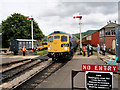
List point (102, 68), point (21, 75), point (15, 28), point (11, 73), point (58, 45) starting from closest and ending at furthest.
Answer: point (102, 68), point (21, 75), point (11, 73), point (58, 45), point (15, 28)

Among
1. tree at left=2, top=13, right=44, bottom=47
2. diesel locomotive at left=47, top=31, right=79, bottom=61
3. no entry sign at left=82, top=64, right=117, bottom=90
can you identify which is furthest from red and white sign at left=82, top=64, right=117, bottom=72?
tree at left=2, top=13, right=44, bottom=47

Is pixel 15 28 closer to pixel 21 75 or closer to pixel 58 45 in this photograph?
pixel 58 45

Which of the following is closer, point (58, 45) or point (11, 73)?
point (11, 73)

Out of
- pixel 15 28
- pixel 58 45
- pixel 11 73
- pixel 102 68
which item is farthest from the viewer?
pixel 15 28

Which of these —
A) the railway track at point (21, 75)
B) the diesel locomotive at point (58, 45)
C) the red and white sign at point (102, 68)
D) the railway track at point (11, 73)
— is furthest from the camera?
the diesel locomotive at point (58, 45)

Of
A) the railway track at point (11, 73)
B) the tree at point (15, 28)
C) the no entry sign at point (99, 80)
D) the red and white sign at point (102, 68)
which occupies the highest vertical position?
the tree at point (15, 28)

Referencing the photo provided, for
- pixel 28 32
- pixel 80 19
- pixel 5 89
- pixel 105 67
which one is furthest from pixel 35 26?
pixel 105 67

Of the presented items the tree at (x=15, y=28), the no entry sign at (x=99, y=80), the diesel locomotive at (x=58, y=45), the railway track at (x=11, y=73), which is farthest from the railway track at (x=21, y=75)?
the tree at (x=15, y=28)

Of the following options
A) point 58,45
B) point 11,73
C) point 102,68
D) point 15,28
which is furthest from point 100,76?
point 15,28

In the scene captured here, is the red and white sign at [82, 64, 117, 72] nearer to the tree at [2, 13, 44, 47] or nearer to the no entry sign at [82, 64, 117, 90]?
the no entry sign at [82, 64, 117, 90]

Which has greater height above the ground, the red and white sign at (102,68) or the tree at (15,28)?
the tree at (15,28)

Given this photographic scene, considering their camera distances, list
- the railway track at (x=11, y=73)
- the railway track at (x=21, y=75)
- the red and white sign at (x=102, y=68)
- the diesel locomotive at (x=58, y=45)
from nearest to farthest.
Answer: the red and white sign at (x=102, y=68) < the railway track at (x=21, y=75) < the railway track at (x=11, y=73) < the diesel locomotive at (x=58, y=45)

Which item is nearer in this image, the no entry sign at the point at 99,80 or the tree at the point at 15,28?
the no entry sign at the point at 99,80

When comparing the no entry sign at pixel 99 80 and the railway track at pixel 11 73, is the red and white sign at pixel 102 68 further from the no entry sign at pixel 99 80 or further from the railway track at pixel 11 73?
the railway track at pixel 11 73
